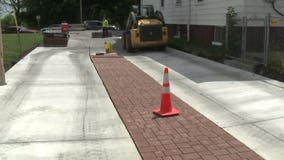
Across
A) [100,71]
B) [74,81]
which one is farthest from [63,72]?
[74,81]

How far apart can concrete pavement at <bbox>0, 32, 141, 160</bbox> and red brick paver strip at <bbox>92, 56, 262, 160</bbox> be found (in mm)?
199

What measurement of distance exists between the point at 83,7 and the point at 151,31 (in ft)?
159

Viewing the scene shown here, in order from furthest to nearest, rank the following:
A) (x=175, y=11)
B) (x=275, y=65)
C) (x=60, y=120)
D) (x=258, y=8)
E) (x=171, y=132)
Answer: (x=175, y=11)
(x=258, y=8)
(x=275, y=65)
(x=60, y=120)
(x=171, y=132)

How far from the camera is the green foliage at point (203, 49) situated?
15224 mm

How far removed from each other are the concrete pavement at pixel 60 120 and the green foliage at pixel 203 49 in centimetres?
473

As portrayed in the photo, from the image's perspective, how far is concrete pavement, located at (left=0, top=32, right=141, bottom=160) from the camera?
599 centimetres

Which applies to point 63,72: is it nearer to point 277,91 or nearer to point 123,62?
point 123,62

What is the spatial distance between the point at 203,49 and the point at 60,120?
10725 mm

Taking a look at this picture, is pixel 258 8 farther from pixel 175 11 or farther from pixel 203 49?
pixel 175 11

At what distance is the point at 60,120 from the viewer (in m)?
7.64

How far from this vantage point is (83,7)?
6650 centimetres

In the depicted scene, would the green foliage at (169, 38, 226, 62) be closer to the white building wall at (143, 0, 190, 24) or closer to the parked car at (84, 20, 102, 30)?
the white building wall at (143, 0, 190, 24)

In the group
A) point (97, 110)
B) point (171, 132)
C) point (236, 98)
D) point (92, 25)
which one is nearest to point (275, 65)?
point (236, 98)

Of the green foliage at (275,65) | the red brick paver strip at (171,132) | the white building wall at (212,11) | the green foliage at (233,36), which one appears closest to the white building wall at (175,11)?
the white building wall at (212,11)
